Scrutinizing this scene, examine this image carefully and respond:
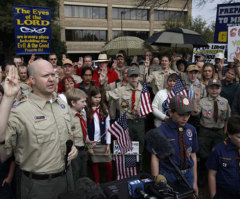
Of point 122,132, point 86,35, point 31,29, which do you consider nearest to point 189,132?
point 122,132

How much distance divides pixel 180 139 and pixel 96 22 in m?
39.1

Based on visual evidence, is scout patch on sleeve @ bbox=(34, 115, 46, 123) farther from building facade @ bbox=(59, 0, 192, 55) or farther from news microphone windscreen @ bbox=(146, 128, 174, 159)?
building facade @ bbox=(59, 0, 192, 55)

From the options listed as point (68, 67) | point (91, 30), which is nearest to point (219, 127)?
point (68, 67)

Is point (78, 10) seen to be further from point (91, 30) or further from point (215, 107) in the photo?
point (215, 107)

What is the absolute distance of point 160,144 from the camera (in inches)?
66.9

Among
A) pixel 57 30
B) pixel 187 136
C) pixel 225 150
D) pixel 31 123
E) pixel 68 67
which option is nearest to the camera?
pixel 31 123

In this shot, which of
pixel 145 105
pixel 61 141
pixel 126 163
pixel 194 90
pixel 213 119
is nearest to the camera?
pixel 61 141

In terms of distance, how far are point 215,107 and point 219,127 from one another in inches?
15.3

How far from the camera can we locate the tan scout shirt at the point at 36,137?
2.14 meters

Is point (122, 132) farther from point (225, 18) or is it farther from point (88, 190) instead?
point (225, 18)

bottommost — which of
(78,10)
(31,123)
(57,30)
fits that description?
(31,123)

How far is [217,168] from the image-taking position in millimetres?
2635

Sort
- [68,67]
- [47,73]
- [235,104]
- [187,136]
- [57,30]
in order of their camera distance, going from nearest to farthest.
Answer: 1. [47,73]
2. [187,136]
3. [235,104]
4. [68,67]
5. [57,30]

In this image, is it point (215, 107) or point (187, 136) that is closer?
point (187, 136)
